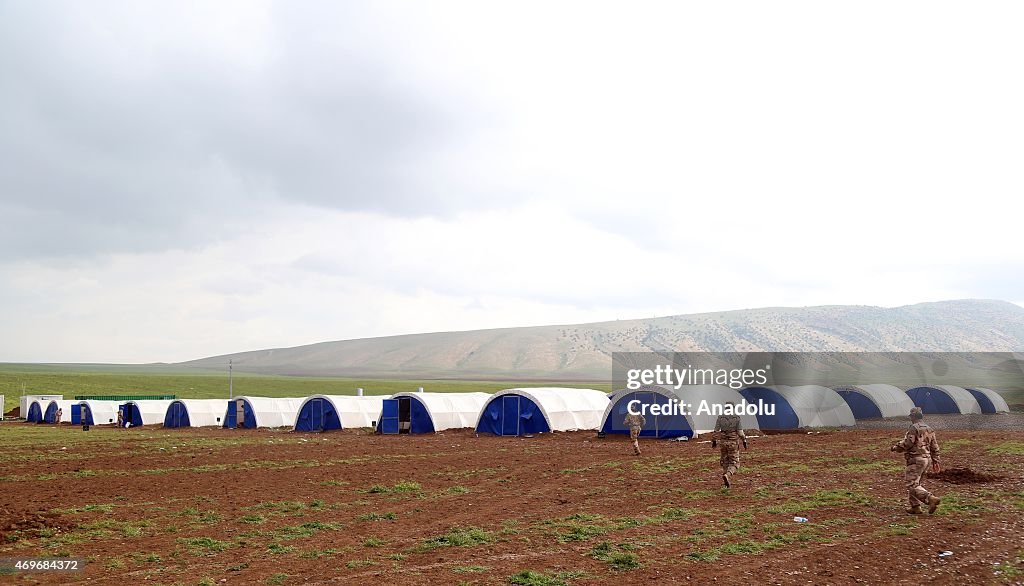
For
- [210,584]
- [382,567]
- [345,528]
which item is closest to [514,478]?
[345,528]

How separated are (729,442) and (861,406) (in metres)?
32.4

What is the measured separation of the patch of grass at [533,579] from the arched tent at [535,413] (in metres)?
27.1

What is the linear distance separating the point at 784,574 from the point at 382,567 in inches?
230

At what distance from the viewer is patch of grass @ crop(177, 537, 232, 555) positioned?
1241cm

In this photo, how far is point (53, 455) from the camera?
3019 cm

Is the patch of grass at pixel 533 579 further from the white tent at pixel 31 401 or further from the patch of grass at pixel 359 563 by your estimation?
the white tent at pixel 31 401

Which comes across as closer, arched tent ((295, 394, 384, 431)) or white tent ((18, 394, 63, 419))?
arched tent ((295, 394, 384, 431))

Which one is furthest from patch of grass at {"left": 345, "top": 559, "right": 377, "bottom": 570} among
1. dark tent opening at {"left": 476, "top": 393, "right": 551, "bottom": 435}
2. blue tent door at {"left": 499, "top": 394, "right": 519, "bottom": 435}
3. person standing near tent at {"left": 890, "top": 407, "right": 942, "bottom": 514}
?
blue tent door at {"left": 499, "top": 394, "right": 519, "bottom": 435}

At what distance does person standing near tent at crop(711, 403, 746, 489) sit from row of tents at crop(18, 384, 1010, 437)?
14.8 meters

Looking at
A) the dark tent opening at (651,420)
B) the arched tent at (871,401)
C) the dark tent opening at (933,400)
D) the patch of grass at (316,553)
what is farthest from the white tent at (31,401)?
the dark tent opening at (933,400)

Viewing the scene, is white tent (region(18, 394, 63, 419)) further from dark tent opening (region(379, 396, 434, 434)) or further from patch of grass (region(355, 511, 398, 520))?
patch of grass (region(355, 511, 398, 520))

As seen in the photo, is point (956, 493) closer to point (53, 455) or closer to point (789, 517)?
point (789, 517)

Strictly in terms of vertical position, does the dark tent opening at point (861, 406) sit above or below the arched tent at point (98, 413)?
above

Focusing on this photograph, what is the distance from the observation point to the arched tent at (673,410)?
3347 centimetres
